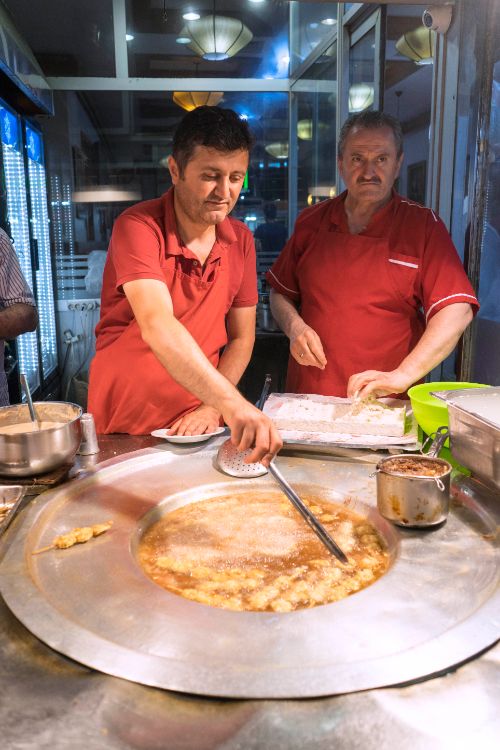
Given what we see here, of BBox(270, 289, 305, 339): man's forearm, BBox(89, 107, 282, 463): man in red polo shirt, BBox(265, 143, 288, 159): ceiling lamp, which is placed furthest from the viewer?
BBox(265, 143, 288, 159): ceiling lamp

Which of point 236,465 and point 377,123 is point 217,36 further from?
point 236,465

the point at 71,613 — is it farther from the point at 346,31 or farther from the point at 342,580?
the point at 346,31

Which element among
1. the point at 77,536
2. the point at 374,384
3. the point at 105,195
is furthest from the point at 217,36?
the point at 77,536

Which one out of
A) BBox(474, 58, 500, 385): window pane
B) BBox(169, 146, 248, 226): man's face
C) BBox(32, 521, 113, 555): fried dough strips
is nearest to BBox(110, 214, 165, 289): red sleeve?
BBox(169, 146, 248, 226): man's face

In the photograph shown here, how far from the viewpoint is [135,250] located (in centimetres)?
185

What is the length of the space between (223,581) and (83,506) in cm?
43

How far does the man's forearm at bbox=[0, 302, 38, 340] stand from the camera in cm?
291

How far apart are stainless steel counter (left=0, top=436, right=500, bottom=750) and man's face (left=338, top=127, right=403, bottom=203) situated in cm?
198

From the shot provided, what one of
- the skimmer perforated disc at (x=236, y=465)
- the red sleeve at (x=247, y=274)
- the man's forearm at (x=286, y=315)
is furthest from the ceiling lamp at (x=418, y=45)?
the skimmer perforated disc at (x=236, y=465)

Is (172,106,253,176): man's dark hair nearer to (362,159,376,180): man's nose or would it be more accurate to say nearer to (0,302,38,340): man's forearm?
(362,159,376,180): man's nose

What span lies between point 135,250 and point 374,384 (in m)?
0.85

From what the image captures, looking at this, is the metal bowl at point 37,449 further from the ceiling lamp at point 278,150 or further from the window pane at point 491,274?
the ceiling lamp at point 278,150

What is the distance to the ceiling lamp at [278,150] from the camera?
6.87 metres

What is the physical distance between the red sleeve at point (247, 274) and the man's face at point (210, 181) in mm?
300
